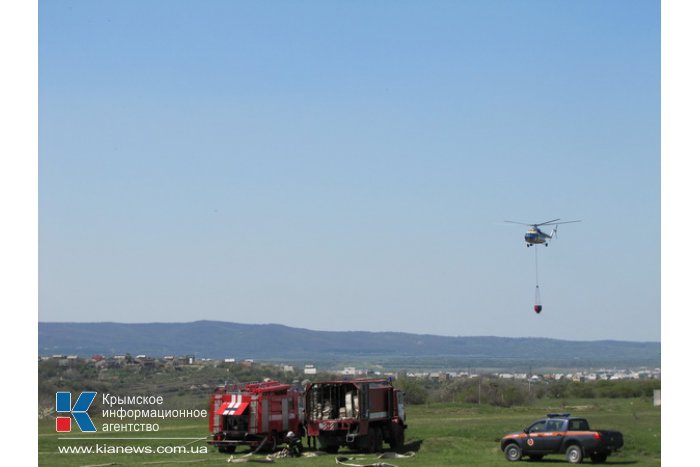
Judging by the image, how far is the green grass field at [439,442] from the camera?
32.3 meters

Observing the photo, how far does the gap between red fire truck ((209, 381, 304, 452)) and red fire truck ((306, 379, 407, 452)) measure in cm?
110

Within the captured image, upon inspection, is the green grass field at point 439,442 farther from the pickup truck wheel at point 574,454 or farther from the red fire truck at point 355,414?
the red fire truck at point 355,414

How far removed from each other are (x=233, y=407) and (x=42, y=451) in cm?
692

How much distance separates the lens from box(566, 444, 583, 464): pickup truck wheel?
30531mm

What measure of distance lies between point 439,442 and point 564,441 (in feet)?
22.8

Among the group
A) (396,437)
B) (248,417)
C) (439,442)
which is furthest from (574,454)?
(248,417)

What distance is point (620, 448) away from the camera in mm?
33031

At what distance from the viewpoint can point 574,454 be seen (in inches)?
1206

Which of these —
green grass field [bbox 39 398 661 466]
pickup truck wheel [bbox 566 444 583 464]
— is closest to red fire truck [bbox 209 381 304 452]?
green grass field [bbox 39 398 661 466]

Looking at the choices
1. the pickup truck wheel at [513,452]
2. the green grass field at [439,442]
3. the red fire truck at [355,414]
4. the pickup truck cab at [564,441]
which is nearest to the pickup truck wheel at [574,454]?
the pickup truck cab at [564,441]

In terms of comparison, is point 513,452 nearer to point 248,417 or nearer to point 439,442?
point 439,442
